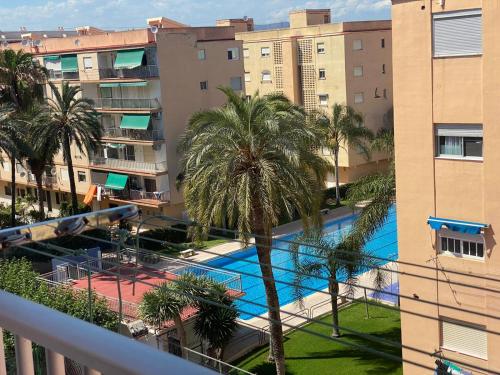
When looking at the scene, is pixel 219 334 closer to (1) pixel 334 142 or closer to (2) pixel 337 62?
(1) pixel 334 142

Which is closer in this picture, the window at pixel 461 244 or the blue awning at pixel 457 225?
the blue awning at pixel 457 225

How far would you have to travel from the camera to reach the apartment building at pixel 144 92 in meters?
35.0

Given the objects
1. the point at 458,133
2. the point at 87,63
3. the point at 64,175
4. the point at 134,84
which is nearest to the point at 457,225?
the point at 458,133

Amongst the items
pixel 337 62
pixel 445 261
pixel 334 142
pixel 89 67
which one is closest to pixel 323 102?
pixel 337 62

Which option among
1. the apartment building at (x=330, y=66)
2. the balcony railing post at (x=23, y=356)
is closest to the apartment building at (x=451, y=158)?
the balcony railing post at (x=23, y=356)

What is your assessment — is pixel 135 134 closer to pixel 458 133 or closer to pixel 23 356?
pixel 458 133

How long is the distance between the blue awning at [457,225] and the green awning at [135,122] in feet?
79.4

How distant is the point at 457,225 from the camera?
12352 mm

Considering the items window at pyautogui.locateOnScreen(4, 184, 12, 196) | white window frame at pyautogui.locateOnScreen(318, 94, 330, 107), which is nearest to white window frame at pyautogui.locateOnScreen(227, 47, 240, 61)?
white window frame at pyautogui.locateOnScreen(318, 94, 330, 107)

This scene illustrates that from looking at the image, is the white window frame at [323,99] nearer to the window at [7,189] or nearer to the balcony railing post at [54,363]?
the window at [7,189]

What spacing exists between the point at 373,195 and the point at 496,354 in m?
5.18

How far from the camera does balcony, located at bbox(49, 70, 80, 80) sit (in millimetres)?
39525

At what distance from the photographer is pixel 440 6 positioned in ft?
39.6

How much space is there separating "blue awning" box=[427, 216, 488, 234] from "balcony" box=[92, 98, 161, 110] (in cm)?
2406
